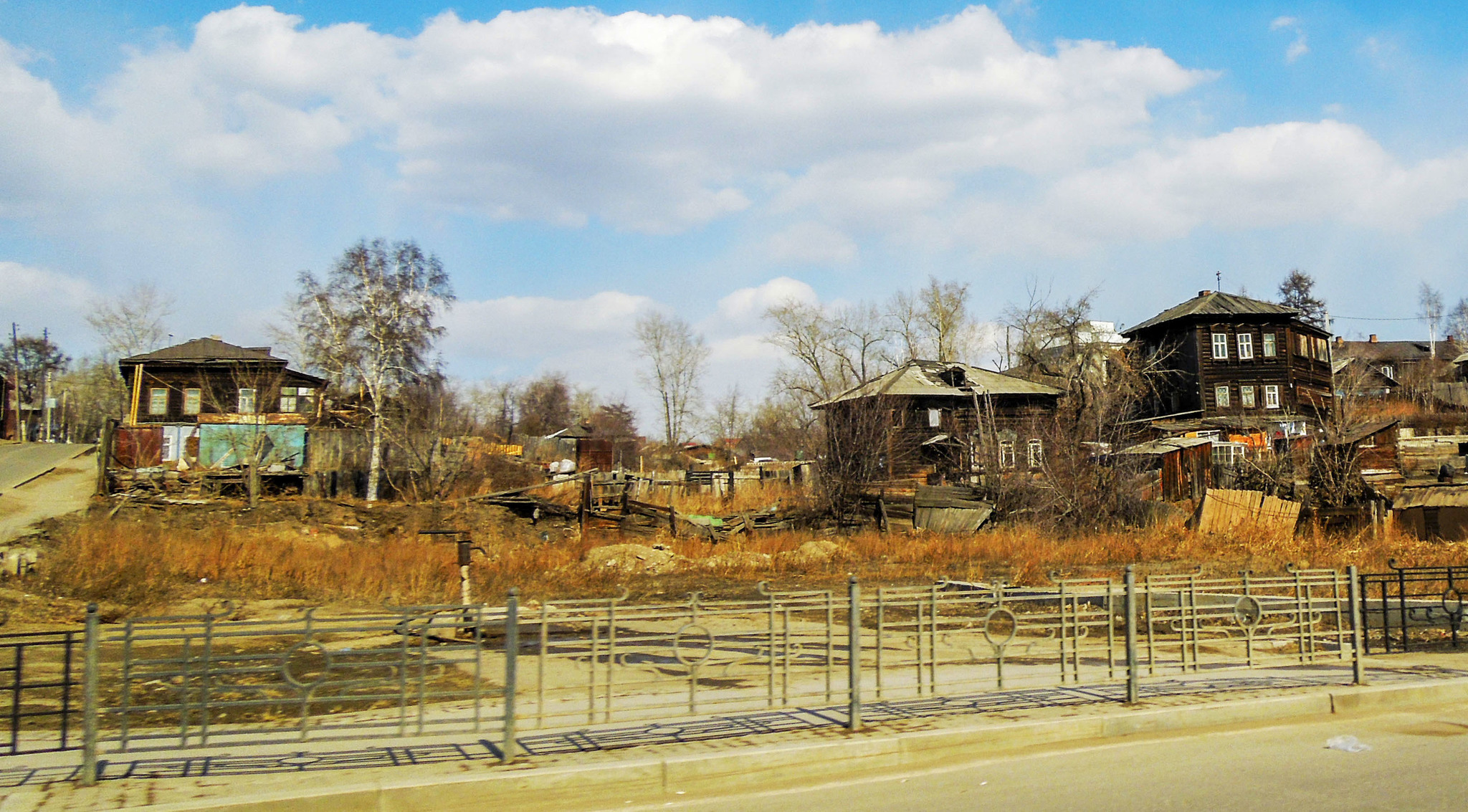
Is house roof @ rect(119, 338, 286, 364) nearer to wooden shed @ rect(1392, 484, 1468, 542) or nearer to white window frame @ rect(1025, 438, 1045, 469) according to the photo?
white window frame @ rect(1025, 438, 1045, 469)

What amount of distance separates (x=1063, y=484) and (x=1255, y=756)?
2489 centimetres

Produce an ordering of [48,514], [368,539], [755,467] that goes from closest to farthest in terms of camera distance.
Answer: [48,514] < [368,539] < [755,467]

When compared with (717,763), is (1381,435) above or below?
above

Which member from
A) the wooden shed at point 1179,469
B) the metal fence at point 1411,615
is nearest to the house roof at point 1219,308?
the wooden shed at point 1179,469

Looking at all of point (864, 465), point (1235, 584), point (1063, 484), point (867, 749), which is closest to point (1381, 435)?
point (1063, 484)

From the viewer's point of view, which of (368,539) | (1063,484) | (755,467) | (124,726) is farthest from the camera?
(755,467)

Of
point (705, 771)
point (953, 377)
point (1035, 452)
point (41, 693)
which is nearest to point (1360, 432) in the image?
point (1035, 452)

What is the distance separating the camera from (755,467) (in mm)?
51375

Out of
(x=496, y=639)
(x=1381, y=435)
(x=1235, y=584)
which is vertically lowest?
(x=496, y=639)

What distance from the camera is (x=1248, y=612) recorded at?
9.16 metres

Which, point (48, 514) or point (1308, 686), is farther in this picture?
point (48, 514)

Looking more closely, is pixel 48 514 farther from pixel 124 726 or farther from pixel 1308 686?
pixel 1308 686

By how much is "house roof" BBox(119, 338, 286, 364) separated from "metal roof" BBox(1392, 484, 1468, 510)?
2049 inches

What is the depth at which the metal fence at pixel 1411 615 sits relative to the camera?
13000 mm
